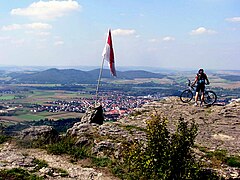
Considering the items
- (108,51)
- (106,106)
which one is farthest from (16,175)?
(106,106)

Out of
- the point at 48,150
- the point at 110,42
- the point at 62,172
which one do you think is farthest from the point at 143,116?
the point at 62,172

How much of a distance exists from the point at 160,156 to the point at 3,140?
430 inches

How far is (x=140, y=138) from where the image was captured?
52.2 ft

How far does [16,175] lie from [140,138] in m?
6.36

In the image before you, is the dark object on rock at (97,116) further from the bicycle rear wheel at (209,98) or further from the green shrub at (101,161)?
the bicycle rear wheel at (209,98)

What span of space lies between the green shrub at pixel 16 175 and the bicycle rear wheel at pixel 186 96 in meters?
13.4

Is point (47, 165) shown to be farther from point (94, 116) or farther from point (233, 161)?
point (233, 161)

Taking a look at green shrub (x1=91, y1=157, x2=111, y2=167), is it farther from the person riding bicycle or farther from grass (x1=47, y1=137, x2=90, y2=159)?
the person riding bicycle

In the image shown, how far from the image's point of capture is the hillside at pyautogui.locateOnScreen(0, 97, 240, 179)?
13323 mm

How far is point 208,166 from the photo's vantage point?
42.4 ft

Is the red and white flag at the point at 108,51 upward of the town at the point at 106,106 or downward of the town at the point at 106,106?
upward

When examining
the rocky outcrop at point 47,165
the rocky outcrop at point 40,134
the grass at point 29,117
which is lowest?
the grass at point 29,117

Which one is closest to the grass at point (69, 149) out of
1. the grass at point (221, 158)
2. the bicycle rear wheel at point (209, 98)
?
the grass at point (221, 158)

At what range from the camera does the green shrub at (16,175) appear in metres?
12.0
